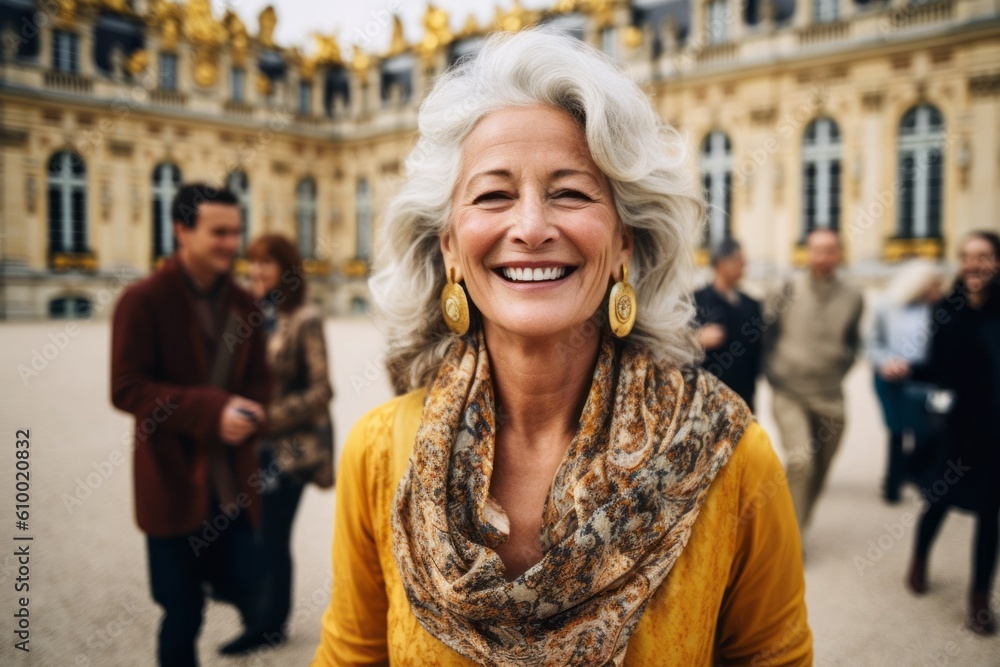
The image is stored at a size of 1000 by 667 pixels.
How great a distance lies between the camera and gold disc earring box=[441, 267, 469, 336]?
1.35 m

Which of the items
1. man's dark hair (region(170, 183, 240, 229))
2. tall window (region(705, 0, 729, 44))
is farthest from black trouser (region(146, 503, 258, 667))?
tall window (region(705, 0, 729, 44))

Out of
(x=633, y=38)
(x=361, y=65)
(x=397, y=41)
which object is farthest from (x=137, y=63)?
(x=633, y=38)

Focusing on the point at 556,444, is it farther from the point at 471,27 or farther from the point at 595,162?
the point at 471,27

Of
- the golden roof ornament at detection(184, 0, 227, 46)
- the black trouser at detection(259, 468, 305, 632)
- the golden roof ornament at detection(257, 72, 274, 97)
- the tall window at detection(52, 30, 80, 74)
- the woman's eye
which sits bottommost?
the black trouser at detection(259, 468, 305, 632)

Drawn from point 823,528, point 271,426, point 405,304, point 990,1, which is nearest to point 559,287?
point 405,304

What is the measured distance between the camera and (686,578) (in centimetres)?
118

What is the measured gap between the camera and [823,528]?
15.1 feet

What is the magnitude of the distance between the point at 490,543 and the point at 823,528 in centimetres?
414

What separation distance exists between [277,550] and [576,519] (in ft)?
8.00

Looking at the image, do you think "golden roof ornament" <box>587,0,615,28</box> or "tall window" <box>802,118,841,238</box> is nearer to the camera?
"tall window" <box>802,118,841,238</box>

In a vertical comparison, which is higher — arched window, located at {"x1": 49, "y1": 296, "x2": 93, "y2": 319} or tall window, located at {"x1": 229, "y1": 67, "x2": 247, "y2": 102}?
tall window, located at {"x1": 229, "y1": 67, "x2": 247, "y2": 102}

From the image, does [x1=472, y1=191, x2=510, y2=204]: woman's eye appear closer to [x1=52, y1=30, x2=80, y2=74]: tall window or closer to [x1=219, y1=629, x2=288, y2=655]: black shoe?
[x1=219, y1=629, x2=288, y2=655]: black shoe

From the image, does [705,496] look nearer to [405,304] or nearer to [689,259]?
[689,259]

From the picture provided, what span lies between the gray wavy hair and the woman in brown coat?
5.65 feet
